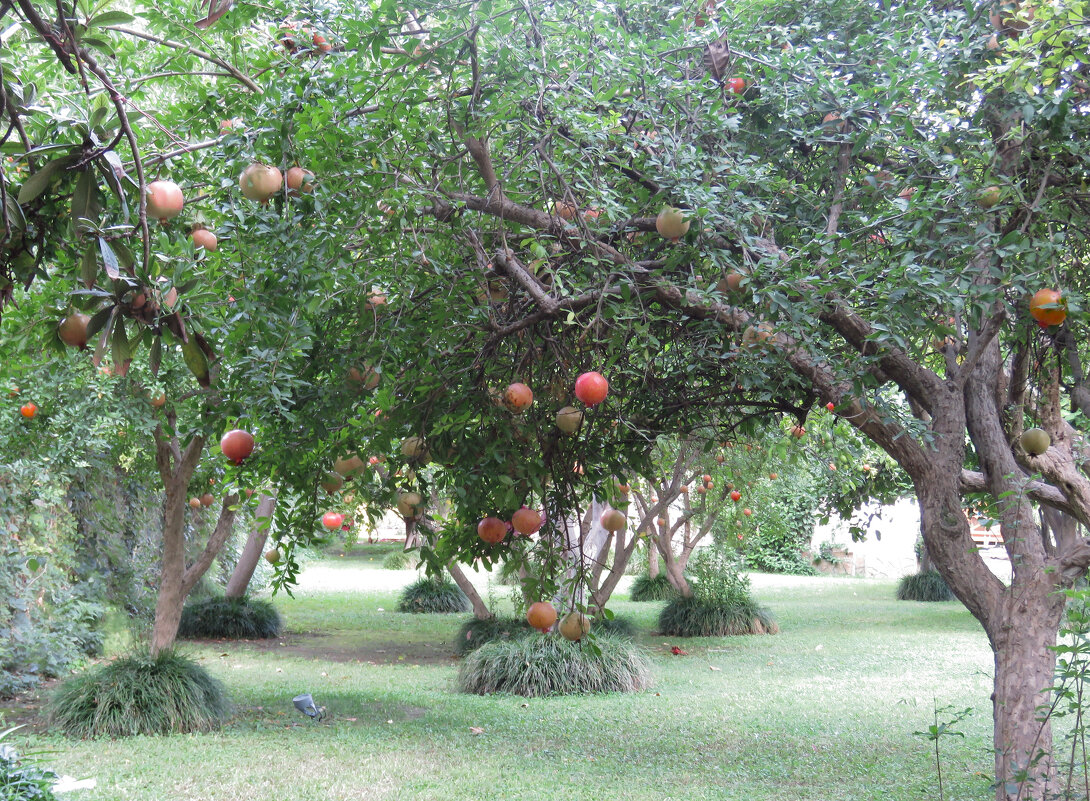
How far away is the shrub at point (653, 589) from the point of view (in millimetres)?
17547

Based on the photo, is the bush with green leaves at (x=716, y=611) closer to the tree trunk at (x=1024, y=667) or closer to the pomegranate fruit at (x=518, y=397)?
the tree trunk at (x=1024, y=667)

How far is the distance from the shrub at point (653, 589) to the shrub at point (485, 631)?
709 centimetres

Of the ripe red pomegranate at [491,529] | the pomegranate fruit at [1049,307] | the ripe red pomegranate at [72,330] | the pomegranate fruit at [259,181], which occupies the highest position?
the pomegranate fruit at [259,181]

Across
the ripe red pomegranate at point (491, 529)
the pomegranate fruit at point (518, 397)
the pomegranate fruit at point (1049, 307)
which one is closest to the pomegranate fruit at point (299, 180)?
the pomegranate fruit at point (518, 397)

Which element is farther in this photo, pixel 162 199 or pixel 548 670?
pixel 548 670

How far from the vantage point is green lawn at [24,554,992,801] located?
5473mm

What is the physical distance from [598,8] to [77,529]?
30.9ft

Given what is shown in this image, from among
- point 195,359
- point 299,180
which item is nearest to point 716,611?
point 299,180

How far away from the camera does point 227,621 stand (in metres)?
12.5

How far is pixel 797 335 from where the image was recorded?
3291mm

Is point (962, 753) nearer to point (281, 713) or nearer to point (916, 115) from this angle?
point (916, 115)

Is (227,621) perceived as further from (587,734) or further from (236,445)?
(236,445)

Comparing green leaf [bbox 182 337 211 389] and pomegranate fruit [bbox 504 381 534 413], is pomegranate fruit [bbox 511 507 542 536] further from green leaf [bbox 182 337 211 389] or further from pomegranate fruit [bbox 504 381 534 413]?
green leaf [bbox 182 337 211 389]

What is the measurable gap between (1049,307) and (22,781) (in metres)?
4.51
